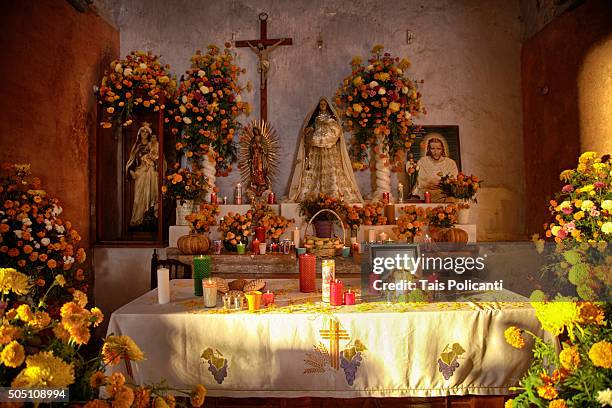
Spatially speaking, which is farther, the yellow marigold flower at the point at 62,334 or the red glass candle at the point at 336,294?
the red glass candle at the point at 336,294

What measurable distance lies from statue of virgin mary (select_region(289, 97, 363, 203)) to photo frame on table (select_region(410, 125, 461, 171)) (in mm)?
1141

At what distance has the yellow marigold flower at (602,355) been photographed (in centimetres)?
171

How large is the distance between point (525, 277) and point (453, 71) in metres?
3.31

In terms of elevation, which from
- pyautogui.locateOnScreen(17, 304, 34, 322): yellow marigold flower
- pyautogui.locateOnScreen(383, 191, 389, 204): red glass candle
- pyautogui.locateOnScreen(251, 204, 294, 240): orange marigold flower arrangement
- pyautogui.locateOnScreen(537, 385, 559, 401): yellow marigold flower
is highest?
pyautogui.locateOnScreen(383, 191, 389, 204): red glass candle

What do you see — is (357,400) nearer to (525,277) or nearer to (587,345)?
(587,345)

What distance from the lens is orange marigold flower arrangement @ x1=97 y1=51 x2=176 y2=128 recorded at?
236 inches

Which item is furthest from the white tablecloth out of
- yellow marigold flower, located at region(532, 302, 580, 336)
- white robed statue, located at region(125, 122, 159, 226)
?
white robed statue, located at region(125, 122, 159, 226)

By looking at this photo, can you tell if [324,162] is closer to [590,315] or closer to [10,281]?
[590,315]

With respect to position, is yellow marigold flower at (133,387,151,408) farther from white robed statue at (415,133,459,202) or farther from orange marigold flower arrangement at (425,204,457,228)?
white robed statue at (415,133,459,202)

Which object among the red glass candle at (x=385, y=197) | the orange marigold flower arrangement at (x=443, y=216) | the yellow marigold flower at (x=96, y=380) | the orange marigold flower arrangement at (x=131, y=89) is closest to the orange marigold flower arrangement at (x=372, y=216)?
the red glass candle at (x=385, y=197)

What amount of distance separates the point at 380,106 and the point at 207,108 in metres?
2.40

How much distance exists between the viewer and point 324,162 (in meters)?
6.60

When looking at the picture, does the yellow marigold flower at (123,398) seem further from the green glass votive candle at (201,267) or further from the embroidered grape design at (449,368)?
the embroidered grape design at (449,368)

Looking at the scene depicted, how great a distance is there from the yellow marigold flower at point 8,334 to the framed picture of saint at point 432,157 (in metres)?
5.99
